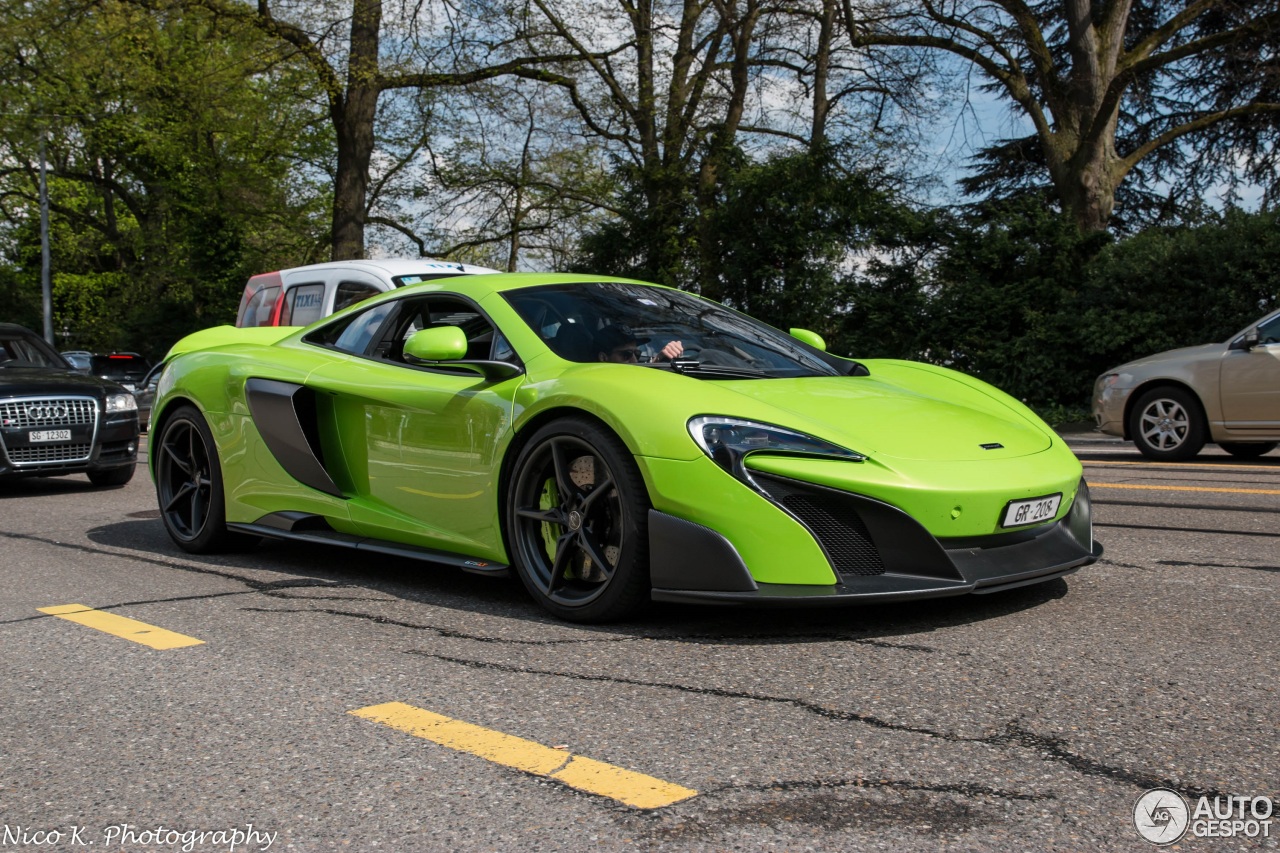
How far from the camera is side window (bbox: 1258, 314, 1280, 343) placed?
35.6 ft

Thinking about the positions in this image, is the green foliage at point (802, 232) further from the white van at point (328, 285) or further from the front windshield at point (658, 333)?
the front windshield at point (658, 333)

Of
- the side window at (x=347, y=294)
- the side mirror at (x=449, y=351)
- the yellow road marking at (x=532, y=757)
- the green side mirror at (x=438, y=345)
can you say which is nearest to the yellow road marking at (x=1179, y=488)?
the side mirror at (x=449, y=351)

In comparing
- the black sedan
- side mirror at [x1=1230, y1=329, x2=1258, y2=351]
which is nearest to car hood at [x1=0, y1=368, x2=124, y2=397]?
the black sedan

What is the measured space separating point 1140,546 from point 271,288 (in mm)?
9384

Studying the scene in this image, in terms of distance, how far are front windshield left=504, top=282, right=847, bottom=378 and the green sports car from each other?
0.04ft

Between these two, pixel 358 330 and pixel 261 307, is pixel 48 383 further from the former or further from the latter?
pixel 358 330

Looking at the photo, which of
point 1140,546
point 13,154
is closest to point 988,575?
point 1140,546

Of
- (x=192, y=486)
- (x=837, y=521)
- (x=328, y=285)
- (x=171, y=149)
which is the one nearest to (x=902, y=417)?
(x=837, y=521)

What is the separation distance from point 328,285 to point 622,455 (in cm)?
828

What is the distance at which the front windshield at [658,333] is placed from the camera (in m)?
4.89

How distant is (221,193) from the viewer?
33.4m

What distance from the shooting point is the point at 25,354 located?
1130 cm

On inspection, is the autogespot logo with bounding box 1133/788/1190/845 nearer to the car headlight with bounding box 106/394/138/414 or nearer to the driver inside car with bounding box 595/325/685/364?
the driver inside car with bounding box 595/325/685/364

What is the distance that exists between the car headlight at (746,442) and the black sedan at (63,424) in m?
7.61
